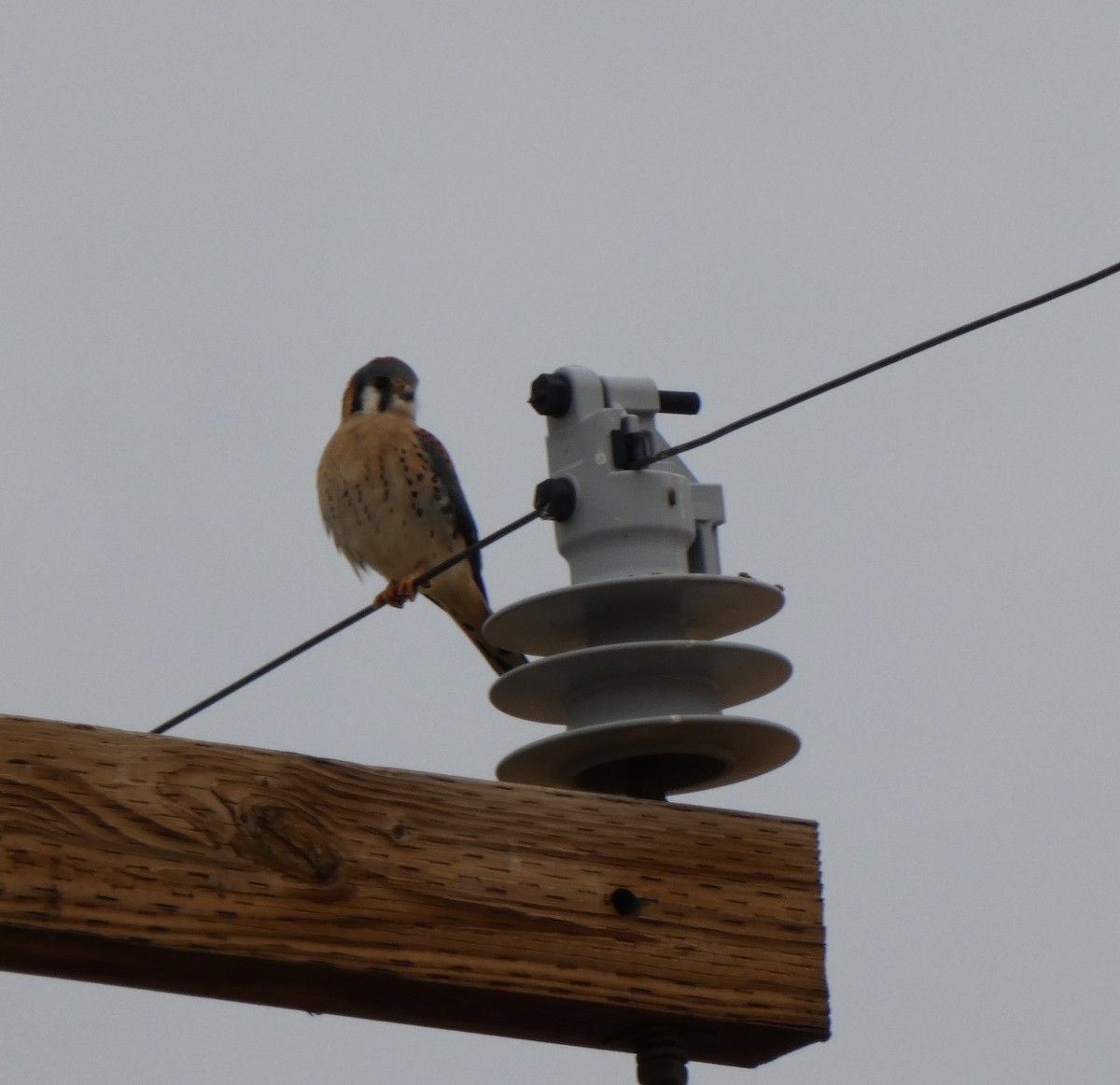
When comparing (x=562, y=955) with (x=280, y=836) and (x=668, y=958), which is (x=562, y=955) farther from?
(x=280, y=836)

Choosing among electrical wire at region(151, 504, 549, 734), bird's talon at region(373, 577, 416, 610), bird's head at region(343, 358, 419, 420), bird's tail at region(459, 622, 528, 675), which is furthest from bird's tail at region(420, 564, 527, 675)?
electrical wire at region(151, 504, 549, 734)

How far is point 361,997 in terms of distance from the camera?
182cm

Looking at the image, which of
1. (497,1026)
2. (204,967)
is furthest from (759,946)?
(204,967)

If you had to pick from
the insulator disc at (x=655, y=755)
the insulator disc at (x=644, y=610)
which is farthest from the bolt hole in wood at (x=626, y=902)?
the insulator disc at (x=644, y=610)

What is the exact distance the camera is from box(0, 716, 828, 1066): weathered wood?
1687 mm

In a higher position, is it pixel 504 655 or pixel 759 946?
pixel 504 655

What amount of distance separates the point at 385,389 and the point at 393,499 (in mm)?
585

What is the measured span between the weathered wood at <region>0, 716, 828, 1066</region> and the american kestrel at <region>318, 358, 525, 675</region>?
13.1ft

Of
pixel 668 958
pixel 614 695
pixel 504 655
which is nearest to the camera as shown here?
pixel 668 958

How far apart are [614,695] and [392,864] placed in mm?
413

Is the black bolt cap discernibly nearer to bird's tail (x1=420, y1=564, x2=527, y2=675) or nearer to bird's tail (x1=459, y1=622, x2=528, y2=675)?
bird's tail (x1=459, y1=622, x2=528, y2=675)

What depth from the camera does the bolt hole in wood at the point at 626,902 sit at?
1927 mm

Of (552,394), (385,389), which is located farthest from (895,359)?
(385,389)

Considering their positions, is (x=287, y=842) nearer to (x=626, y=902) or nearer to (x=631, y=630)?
(x=626, y=902)
